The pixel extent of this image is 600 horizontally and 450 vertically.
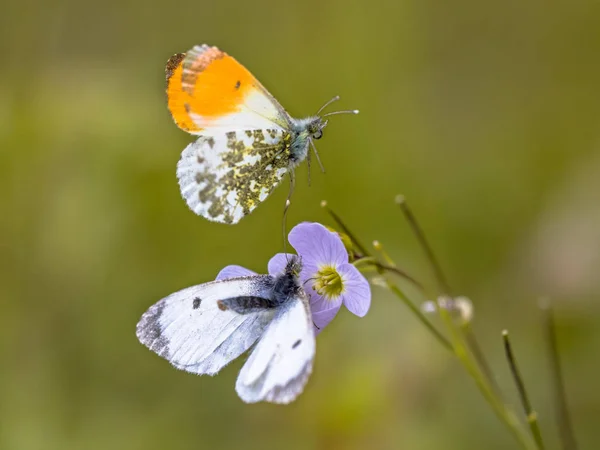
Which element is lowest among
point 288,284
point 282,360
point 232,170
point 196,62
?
point 282,360

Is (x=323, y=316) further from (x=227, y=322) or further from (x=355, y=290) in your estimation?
(x=227, y=322)

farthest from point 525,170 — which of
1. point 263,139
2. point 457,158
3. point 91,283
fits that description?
point 91,283

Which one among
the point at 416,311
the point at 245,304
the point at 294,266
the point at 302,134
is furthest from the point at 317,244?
the point at 416,311

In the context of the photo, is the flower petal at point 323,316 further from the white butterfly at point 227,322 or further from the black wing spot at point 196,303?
the black wing spot at point 196,303

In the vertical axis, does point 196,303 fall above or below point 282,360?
above

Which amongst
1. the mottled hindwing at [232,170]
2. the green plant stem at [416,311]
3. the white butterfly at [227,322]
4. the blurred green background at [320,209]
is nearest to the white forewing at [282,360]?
the white butterfly at [227,322]
